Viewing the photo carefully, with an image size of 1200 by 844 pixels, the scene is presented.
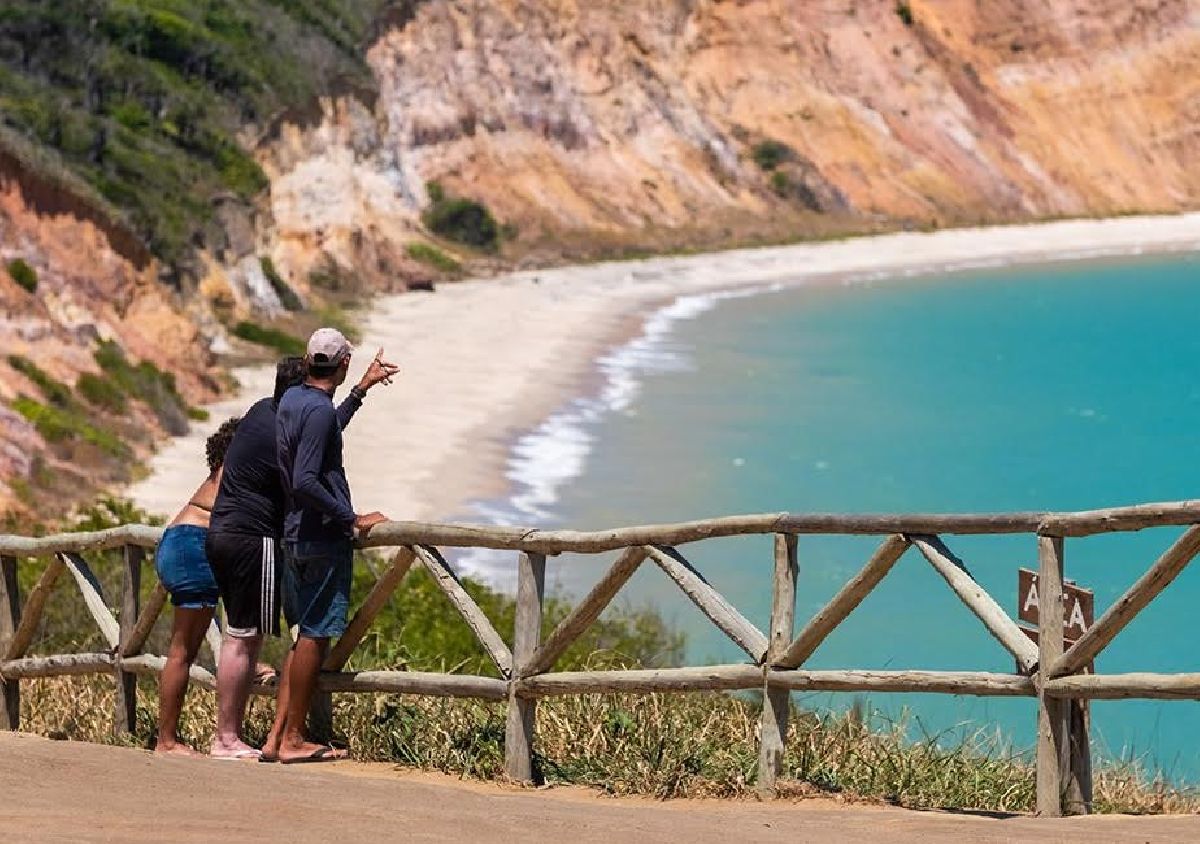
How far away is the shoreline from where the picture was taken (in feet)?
76.3

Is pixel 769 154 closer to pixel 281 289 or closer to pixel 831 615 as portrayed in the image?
pixel 281 289

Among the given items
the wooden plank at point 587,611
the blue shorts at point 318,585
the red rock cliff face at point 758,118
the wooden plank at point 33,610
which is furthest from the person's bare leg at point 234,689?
the red rock cliff face at point 758,118

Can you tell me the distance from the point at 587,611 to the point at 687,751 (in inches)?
25.8

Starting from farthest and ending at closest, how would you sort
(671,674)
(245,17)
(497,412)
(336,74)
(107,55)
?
(336,74) < (245,17) < (107,55) < (497,412) < (671,674)

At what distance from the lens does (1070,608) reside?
23.4 feet

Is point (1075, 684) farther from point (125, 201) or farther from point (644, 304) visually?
point (644, 304)

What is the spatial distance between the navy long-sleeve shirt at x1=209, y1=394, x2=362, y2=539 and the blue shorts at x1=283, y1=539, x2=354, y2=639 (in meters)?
0.13

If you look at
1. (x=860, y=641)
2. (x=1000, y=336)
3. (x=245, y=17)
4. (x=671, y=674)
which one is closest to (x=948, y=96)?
(x=1000, y=336)

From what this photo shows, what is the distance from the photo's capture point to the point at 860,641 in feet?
60.9

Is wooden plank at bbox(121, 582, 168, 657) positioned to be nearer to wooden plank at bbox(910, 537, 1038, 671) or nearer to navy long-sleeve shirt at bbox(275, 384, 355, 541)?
navy long-sleeve shirt at bbox(275, 384, 355, 541)

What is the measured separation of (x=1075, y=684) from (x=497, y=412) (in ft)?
76.8

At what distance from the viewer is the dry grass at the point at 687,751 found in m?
7.66

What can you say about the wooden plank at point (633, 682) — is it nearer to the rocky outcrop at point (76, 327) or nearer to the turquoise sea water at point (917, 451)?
the turquoise sea water at point (917, 451)


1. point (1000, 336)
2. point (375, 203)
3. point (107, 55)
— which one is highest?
point (107, 55)
